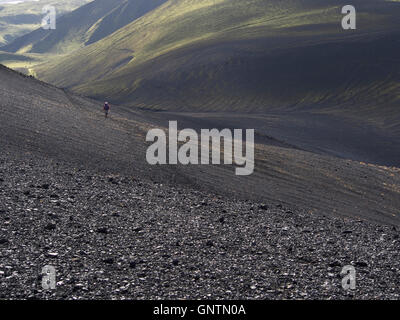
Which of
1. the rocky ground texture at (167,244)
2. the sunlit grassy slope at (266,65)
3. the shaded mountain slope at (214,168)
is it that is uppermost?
the sunlit grassy slope at (266,65)

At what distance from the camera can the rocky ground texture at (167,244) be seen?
14.4m

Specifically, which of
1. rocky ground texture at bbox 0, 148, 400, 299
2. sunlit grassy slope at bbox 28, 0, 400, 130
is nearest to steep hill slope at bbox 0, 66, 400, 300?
rocky ground texture at bbox 0, 148, 400, 299

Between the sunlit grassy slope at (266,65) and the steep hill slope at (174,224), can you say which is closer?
the steep hill slope at (174,224)

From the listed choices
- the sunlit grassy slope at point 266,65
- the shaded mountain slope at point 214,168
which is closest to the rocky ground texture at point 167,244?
the shaded mountain slope at point 214,168

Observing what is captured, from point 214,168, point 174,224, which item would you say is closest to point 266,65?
point 214,168

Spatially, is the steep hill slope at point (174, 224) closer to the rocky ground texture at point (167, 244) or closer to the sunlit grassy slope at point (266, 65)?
the rocky ground texture at point (167, 244)

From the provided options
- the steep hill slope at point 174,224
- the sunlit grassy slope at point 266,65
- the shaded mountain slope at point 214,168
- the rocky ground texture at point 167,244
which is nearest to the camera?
the rocky ground texture at point 167,244

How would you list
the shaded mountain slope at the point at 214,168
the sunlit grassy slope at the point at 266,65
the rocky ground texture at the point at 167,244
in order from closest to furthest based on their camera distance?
1. the rocky ground texture at the point at 167,244
2. the shaded mountain slope at the point at 214,168
3. the sunlit grassy slope at the point at 266,65

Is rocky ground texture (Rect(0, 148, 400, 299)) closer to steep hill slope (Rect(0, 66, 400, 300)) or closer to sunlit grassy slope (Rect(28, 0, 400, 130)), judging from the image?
steep hill slope (Rect(0, 66, 400, 300))

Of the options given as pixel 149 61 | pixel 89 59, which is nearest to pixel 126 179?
pixel 149 61

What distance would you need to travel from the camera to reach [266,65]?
99.6 meters

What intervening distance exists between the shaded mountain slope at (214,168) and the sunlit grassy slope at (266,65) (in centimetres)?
3763

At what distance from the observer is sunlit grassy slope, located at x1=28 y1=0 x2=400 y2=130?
281 ft

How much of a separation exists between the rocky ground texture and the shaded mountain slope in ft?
7.56
